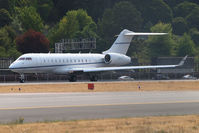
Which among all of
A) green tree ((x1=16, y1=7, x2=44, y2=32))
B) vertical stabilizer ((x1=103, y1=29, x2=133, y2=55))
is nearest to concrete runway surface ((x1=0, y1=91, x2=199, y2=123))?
vertical stabilizer ((x1=103, y1=29, x2=133, y2=55))

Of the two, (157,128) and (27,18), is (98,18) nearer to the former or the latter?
(27,18)

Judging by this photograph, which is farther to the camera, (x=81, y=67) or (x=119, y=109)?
(x=81, y=67)

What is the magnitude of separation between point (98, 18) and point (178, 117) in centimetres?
12125

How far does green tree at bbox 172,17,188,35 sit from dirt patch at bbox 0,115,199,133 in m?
131

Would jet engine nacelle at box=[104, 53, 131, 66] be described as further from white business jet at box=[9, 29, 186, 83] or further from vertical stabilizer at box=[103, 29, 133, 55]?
vertical stabilizer at box=[103, 29, 133, 55]

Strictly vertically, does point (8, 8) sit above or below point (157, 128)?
above

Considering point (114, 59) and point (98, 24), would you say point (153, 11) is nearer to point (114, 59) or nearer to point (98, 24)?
point (98, 24)

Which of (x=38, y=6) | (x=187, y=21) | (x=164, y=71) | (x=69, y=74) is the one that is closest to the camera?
(x=69, y=74)

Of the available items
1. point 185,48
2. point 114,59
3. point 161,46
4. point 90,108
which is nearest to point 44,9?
point 161,46

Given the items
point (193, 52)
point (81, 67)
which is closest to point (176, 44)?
point (193, 52)

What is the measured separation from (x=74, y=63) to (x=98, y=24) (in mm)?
73648

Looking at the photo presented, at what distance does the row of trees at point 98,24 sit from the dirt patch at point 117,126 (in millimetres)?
60437

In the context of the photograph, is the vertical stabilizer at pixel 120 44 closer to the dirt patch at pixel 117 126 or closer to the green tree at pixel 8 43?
the green tree at pixel 8 43

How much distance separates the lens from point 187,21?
15200 cm
